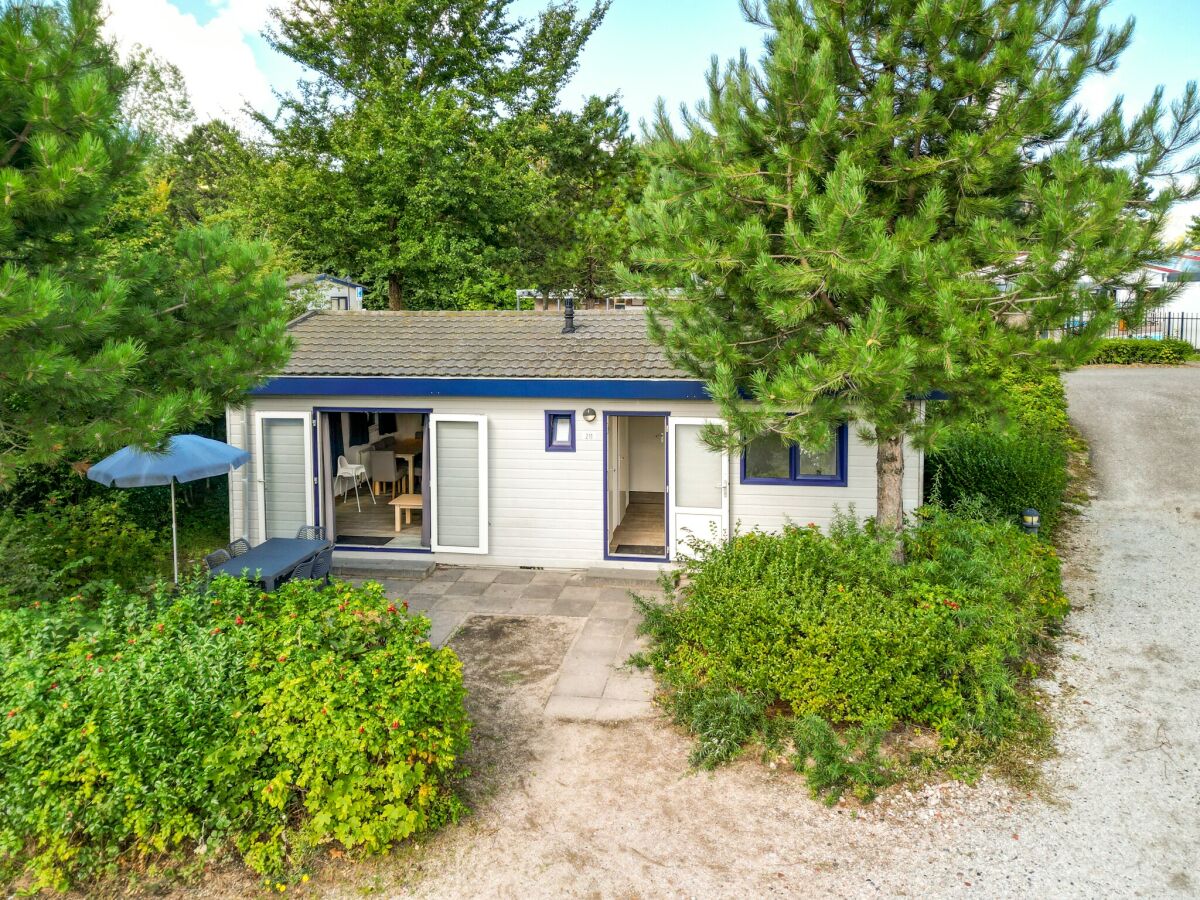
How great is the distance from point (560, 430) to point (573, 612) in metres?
2.24

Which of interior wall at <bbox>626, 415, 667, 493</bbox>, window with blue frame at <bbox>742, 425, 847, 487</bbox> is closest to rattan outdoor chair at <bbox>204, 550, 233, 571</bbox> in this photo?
window with blue frame at <bbox>742, 425, 847, 487</bbox>

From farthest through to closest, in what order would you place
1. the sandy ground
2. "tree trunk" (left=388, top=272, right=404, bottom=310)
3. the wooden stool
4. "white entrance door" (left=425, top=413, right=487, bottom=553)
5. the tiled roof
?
"tree trunk" (left=388, top=272, right=404, bottom=310) → the wooden stool → "white entrance door" (left=425, top=413, right=487, bottom=553) → the tiled roof → the sandy ground

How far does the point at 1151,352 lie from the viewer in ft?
69.6

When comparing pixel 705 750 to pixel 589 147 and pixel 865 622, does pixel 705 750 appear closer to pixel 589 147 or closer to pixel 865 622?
pixel 865 622

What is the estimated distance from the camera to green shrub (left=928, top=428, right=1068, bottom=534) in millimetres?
9016

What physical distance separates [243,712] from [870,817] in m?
3.28

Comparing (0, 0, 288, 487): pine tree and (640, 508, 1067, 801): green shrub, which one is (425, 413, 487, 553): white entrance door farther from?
(0, 0, 288, 487): pine tree

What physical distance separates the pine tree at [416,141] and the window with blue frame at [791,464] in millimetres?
12452

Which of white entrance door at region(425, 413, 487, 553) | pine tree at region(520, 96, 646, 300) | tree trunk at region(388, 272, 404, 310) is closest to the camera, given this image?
white entrance door at region(425, 413, 487, 553)

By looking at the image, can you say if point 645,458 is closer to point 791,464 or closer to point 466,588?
point 791,464

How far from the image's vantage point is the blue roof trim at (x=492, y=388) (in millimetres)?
8570

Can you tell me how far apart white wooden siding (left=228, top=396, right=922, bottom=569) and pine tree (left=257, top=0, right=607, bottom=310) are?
11.0 m

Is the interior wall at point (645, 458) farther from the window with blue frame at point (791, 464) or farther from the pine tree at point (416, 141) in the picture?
the pine tree at point (416, 141)

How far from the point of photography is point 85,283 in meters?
4.93
